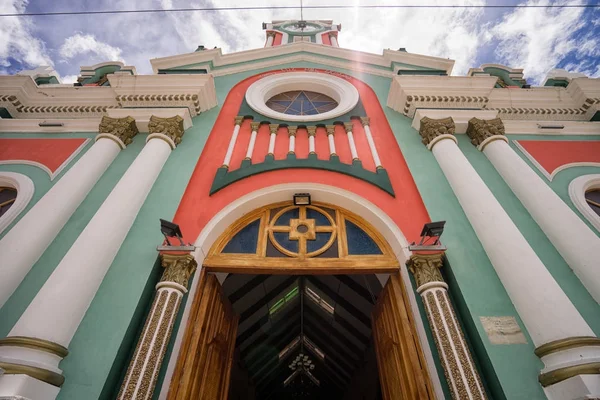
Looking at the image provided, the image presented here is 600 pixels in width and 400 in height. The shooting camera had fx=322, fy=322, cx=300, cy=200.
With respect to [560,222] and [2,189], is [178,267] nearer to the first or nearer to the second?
[2,189]

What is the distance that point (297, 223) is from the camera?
5402 mm

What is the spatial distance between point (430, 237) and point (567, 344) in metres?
1.80

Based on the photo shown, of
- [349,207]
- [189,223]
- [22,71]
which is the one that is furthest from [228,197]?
[22,71]

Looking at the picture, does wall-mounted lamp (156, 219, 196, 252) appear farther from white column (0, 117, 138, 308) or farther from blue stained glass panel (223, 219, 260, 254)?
white column (0, 117, 138, 308)

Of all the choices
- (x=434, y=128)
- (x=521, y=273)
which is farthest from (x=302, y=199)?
(x=521, y=273)

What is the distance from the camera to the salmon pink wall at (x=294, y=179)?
514cm

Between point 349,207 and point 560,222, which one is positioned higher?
point 349,207

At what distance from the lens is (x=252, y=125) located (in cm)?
698

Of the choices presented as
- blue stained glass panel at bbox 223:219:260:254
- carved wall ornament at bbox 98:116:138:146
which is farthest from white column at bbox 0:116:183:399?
blue stained glass panel at bbox 223:219:260:254

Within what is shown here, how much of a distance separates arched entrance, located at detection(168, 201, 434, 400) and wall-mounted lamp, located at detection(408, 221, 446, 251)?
46 centimetres

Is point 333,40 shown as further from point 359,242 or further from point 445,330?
point 445,330

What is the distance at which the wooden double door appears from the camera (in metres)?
3.71

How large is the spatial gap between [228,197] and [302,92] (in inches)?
187

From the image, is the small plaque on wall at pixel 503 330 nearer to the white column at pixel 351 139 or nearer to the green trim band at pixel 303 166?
the green trim band at pixel 303 166
